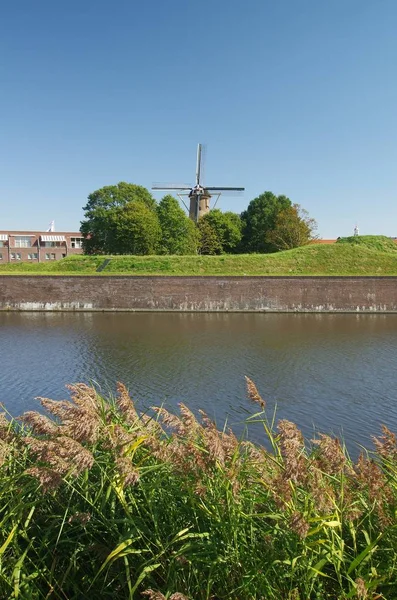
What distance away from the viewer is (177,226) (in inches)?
1711

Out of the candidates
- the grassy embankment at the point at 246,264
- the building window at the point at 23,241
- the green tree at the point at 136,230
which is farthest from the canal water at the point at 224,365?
the building window at the point at 23,241

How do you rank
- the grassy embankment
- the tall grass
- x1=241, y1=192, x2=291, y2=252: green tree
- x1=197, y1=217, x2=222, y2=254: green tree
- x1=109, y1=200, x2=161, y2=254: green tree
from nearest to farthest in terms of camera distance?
the tall grass
the grassy embankment
x1=109, y1=200, x2=161, y2=254: green tree
x1=197, y1=217, x2=222, y2=254: green tree
x1=241, y1=192, x2=291, y2=252: green tree

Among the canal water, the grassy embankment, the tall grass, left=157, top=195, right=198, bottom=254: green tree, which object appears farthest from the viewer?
left=157, top=195, right=198, bottom=254: green tree

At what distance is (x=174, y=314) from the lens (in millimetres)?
29609

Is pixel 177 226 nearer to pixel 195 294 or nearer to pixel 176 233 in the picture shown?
pixel 176 233

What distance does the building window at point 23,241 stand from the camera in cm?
6750

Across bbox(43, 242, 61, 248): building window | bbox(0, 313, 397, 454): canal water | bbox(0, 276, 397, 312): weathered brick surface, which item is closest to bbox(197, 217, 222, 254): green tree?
bbox(0, 276, 397, 312): weathered brick surface

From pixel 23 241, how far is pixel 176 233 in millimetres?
33141

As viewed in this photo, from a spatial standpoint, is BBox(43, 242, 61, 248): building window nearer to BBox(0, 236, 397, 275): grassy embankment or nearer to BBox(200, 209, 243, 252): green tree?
BBox(200, 209, 243, 252): green tree

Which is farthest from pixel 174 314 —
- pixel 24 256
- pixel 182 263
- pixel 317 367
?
pixel 24 256

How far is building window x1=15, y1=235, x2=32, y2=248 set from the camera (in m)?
67.5

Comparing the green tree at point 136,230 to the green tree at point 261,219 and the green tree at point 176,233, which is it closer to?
the green tree at point 176,233

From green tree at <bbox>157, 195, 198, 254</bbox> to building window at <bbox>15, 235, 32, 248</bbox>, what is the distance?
102 feet

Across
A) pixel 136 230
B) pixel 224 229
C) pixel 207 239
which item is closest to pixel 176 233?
pixel 136 230
